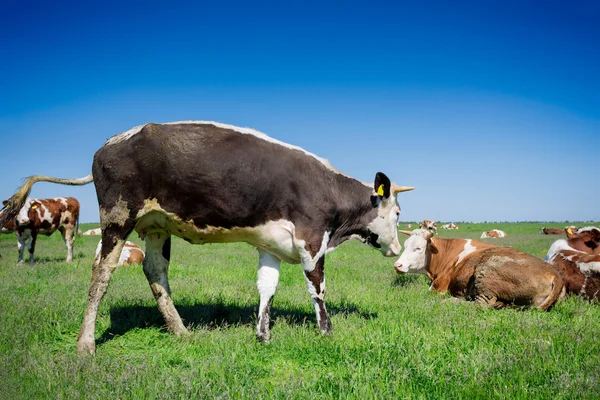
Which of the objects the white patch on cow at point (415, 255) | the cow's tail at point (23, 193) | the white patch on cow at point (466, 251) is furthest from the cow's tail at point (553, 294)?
the cow's tail at point (23, 193)

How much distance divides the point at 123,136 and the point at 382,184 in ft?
12.5

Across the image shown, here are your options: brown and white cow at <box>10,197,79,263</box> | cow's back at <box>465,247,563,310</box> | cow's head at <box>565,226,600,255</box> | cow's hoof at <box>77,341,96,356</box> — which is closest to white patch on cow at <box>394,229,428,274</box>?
cow's back at <box>465,247,563,310</box>

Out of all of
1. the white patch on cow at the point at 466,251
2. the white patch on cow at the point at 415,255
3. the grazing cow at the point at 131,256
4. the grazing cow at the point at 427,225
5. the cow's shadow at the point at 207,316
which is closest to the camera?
the cow's shadow at the point at 207,316

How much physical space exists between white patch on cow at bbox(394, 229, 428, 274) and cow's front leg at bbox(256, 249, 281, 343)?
4.63m

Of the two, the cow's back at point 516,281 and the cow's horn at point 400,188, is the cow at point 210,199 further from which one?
the cow's back at point 516,281

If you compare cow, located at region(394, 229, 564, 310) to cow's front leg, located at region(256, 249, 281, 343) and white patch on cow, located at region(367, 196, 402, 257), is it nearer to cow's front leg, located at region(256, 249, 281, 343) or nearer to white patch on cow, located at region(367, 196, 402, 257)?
white patch on cow, located at region(367, 196, 402, 257)

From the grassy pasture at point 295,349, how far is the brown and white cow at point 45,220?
331 inches

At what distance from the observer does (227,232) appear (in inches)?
235

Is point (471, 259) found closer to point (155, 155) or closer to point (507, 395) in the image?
point (507, 395)

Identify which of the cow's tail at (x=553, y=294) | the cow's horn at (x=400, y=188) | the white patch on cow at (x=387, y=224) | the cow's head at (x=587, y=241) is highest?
the cow's horn at (x=400, y=188)

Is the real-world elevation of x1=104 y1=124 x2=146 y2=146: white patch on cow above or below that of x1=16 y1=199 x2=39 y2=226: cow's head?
above

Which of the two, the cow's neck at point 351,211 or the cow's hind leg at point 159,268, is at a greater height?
the cow's neck at point 351,211

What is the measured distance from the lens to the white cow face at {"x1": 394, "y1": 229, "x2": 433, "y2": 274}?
10430 mm

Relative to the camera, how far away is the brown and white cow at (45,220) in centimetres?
1683
